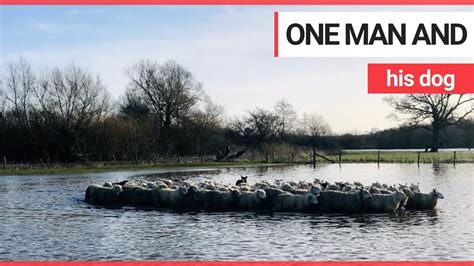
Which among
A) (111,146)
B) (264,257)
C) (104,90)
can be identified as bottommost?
(264,257)

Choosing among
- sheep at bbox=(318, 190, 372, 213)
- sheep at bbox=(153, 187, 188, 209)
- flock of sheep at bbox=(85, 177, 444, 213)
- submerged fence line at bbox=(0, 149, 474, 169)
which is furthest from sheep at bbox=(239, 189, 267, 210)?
submerged fence line at bbox=(0, 149, 474, 169)

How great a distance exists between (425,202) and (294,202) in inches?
132

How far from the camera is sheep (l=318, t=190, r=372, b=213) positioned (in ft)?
49.2

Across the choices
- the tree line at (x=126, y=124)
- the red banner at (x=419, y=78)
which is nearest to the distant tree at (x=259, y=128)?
the tree line at (x=126, y=124)

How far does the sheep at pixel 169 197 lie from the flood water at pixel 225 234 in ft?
2.73

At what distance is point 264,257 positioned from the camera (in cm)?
950

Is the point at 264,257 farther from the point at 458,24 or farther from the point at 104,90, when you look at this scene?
the point at 104,90

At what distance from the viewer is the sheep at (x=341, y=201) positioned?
14984mm

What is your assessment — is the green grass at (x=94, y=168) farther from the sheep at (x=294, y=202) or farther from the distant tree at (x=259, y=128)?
the sheep at (x=294, y=202)

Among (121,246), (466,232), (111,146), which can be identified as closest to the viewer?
(121,246)

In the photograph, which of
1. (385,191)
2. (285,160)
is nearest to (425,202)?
(385,191)

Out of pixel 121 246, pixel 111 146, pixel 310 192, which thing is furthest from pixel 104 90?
pixel 121 246

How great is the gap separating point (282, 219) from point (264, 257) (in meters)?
4.27

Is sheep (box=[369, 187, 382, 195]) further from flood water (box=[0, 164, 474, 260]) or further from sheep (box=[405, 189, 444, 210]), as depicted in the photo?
flood water (box=[0, 164, 474, 260])
